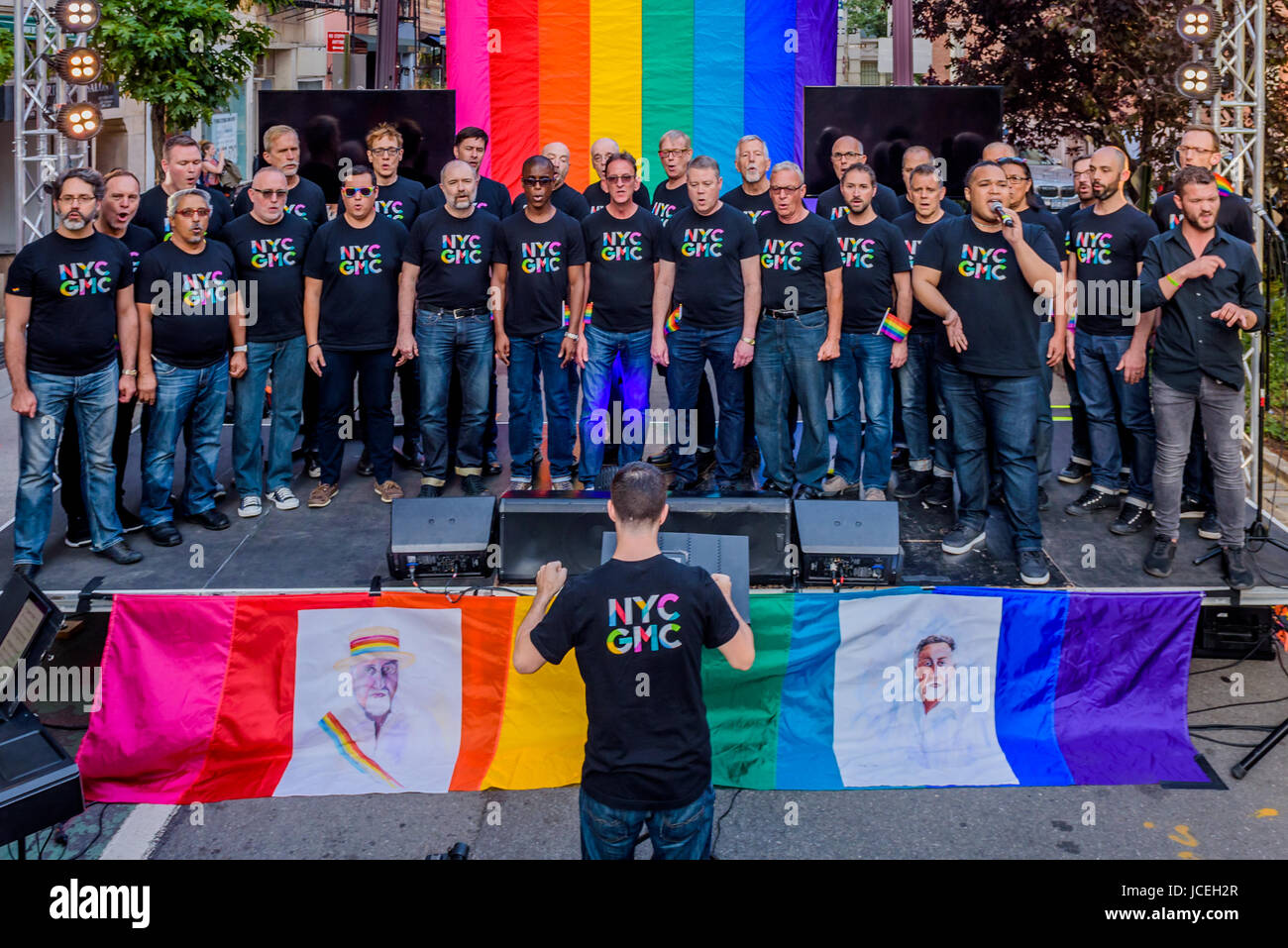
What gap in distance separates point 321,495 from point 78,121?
5017 millimetres

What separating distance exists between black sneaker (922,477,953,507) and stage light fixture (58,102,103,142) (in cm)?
759

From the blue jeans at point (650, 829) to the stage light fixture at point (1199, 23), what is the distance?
660 centimetres

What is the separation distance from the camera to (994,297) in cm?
657

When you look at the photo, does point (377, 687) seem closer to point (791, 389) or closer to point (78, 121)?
point (791, 389)

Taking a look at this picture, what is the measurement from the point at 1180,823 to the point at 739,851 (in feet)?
6.31

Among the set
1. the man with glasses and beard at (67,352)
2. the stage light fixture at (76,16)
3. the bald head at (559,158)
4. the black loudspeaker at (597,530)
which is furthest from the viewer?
the stage light fixture at (76,16)

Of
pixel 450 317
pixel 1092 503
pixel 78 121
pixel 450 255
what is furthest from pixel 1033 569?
pixel 78 121

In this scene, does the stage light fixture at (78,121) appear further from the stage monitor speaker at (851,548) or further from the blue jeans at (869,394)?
the stage monitor speaker at (851,548)

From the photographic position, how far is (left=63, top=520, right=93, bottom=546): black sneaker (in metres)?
6.99

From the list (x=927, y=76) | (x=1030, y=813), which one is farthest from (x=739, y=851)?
(x=927, y=76)

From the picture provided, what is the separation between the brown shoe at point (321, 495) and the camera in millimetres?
7504

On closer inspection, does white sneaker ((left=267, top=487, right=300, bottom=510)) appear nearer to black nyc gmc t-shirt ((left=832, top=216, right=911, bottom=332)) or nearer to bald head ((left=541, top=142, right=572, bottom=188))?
bald head ((left=541, top=142, right=572, bottom=188))

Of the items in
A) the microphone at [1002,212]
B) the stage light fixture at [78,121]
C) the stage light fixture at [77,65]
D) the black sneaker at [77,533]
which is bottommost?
the black sneaker at [77,533]

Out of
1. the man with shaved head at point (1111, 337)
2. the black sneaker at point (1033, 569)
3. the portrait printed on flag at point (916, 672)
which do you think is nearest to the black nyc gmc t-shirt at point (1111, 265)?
the man with shaved head at point (1111, 337)
